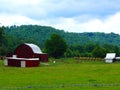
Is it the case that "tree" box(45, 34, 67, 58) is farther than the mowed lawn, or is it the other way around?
"tree" box(45, 34, 67, 58)

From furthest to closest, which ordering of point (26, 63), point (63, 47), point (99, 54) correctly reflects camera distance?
1. point (99, 54)
2. point (63, 47)
3. point (26, 63)

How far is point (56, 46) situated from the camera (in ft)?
387

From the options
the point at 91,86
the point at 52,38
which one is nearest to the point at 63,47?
the point at 52,38

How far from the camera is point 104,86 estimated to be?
30.2 m

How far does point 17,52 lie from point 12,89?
70205 mm

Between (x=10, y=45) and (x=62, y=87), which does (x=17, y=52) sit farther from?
(x=10, y=45)

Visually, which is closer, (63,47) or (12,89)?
(12,89)

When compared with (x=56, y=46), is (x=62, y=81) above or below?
above

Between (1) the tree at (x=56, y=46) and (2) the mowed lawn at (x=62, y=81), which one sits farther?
(1) the tree at (x=56, y=46)

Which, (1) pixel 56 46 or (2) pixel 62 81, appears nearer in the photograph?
(2) pixel 62 81

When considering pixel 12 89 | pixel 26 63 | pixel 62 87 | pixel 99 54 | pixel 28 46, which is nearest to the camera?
pixel 12 89

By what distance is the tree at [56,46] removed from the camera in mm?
117625

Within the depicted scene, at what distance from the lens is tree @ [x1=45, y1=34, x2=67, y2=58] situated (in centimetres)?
11762

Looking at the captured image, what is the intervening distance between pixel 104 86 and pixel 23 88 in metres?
7.31
